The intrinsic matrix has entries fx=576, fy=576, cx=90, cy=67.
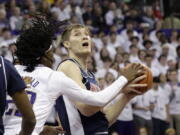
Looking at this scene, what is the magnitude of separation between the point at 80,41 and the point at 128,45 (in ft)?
33.3

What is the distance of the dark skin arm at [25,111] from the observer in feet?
12.6

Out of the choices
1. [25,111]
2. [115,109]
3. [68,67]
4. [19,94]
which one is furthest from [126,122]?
[19,94]

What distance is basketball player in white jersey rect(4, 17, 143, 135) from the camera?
4.40 m

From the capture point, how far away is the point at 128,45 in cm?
1544

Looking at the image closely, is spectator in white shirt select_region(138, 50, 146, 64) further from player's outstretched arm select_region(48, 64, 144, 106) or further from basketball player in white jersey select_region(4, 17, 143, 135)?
player's outstretched arm select_region(48, 64, 144, 106)

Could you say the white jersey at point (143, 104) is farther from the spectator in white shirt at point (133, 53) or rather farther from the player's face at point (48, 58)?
the player's face at point (48, 58)

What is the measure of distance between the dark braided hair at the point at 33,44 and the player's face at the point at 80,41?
0.62 metres

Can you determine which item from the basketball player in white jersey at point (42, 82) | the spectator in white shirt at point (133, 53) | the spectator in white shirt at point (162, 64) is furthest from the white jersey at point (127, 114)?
the basketball player in white jersey at point (42, 82)

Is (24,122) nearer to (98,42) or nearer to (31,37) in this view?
(31,37)

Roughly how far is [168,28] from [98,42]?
4099 millimetres

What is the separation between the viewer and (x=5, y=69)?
374 centimetres

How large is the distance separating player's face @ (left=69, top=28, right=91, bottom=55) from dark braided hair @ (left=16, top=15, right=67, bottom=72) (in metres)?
0.62

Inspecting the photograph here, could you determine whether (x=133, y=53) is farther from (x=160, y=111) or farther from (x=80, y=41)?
(x=80, y=41)

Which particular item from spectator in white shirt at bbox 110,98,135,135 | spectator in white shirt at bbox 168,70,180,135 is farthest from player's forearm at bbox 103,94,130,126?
spectator in white shirt at bbox 168,70,180,135
